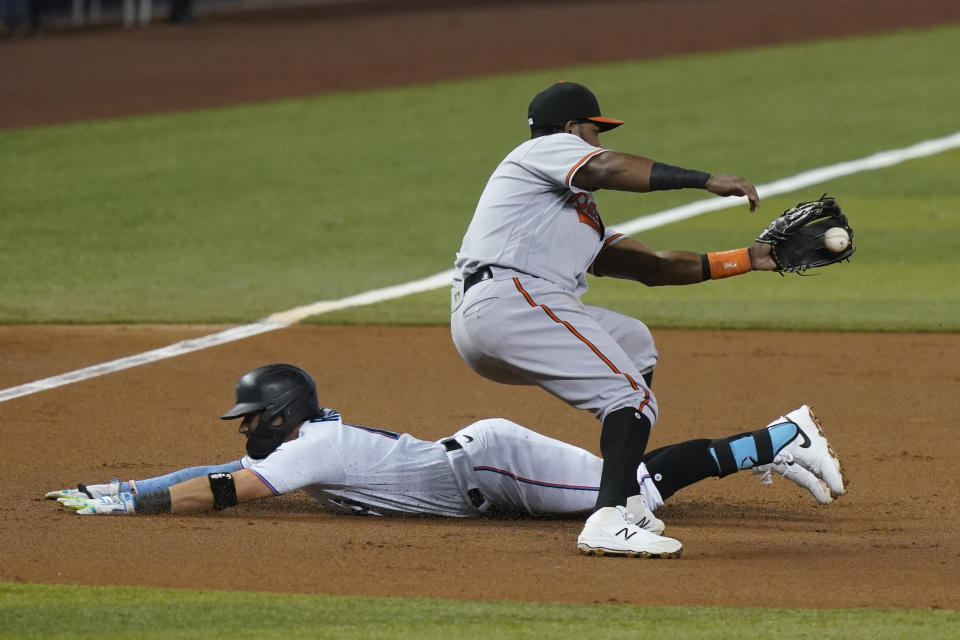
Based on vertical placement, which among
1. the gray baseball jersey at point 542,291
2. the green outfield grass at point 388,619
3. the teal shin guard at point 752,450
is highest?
the gray baseball jersey at point 542,291

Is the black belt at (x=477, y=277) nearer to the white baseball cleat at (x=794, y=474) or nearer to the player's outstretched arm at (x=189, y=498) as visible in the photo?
the player's outstretched arm at (x=189, y=498)

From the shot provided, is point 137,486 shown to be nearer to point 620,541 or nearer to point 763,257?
point 620,541

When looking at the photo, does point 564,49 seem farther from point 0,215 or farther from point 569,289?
point 569,289

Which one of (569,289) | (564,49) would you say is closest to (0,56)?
(564,49)

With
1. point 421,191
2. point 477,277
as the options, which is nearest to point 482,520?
point 477,277

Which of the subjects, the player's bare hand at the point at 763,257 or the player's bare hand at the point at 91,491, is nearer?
the player's bare hand at the point at 91,491

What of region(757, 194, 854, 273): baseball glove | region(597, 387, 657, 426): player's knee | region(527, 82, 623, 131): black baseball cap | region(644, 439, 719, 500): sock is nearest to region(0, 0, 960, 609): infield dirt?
region(644, 439, 719, 500): sock

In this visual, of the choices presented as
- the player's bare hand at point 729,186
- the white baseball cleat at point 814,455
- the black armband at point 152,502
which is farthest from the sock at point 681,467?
the black armband at point 152,502
